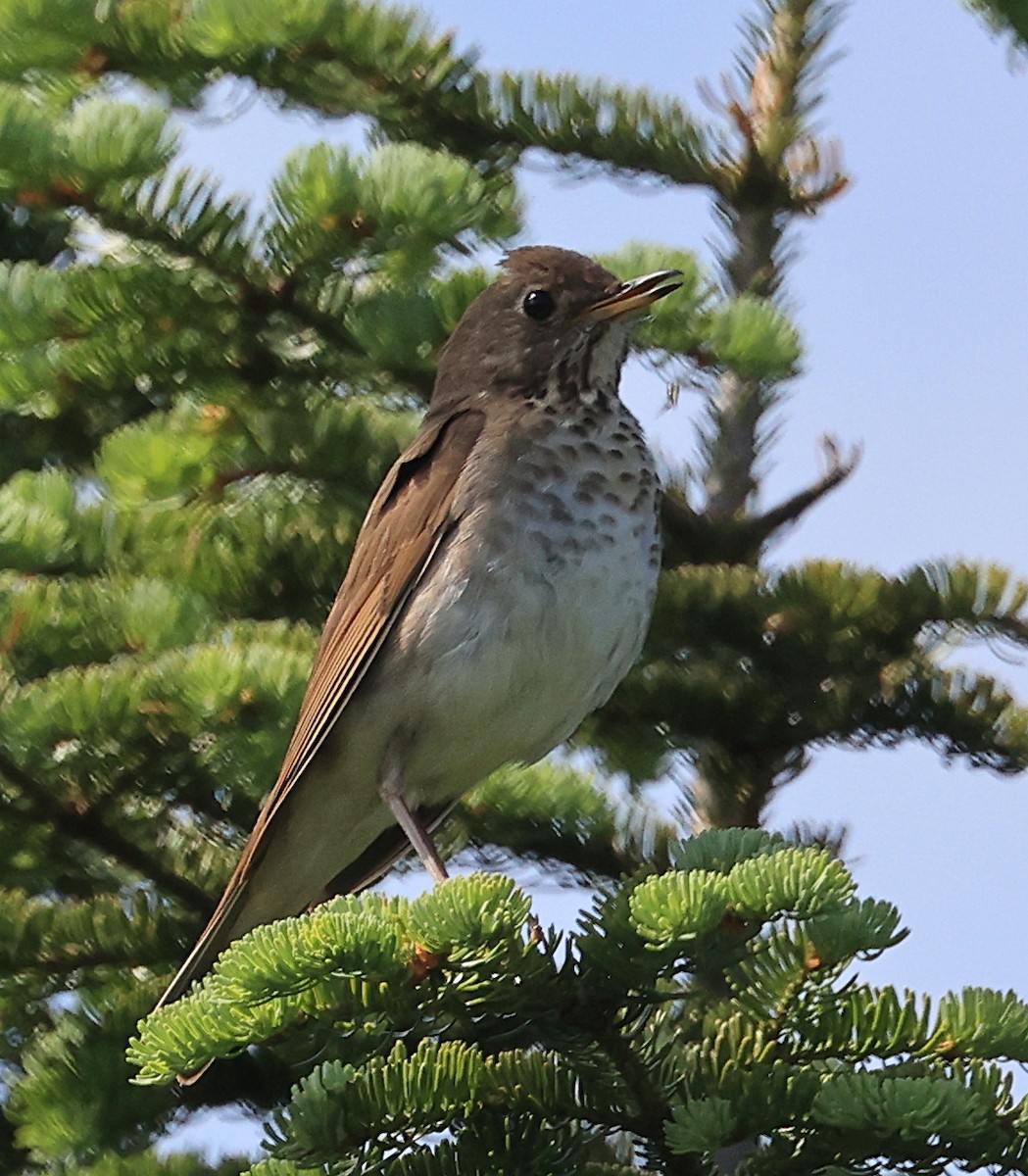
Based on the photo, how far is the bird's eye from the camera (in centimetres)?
374

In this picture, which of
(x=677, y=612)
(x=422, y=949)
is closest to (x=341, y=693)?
(x=677, y=612)

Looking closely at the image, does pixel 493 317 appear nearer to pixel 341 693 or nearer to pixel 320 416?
pixel 320 416

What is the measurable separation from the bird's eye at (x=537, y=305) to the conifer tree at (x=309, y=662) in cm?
16

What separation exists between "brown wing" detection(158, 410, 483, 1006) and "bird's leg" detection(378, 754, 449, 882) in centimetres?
24

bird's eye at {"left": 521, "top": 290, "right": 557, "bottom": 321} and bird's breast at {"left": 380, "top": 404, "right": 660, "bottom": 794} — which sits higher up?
bird's eye at {"left": 521, "top": 290, "right": 557, "bottom": 321}

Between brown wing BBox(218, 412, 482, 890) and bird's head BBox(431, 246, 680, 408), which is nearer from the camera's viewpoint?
brown wing BBox(218, 412, 482, 890)

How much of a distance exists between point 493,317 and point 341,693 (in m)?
0.87

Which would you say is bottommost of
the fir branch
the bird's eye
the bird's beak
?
the fir branch

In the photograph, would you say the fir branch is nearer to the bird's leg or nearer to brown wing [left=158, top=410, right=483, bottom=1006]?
brown wing [left=158, top=410, right=483, bottom=1006]

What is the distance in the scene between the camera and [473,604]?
10.6ft

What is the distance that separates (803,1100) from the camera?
2074mm

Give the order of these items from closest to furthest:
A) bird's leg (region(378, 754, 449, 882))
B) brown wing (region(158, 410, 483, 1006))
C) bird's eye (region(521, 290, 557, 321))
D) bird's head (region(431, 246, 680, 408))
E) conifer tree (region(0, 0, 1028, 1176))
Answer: conifer tree (region(0, 0, 1028, 1176)) → brown wing (region(158, 410, 483, 1006)) → bird's leg (region(378, 754, 449, 882)) → bird's head (region(431, 246, 680, 408)) → bird's eye (region(521, 290, 557, 321))

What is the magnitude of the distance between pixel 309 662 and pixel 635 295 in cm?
97

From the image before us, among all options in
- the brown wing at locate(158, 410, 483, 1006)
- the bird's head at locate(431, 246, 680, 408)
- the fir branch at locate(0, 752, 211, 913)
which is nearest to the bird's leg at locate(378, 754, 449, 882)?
the brown wing at locate(158, 410, 483, 1006)
